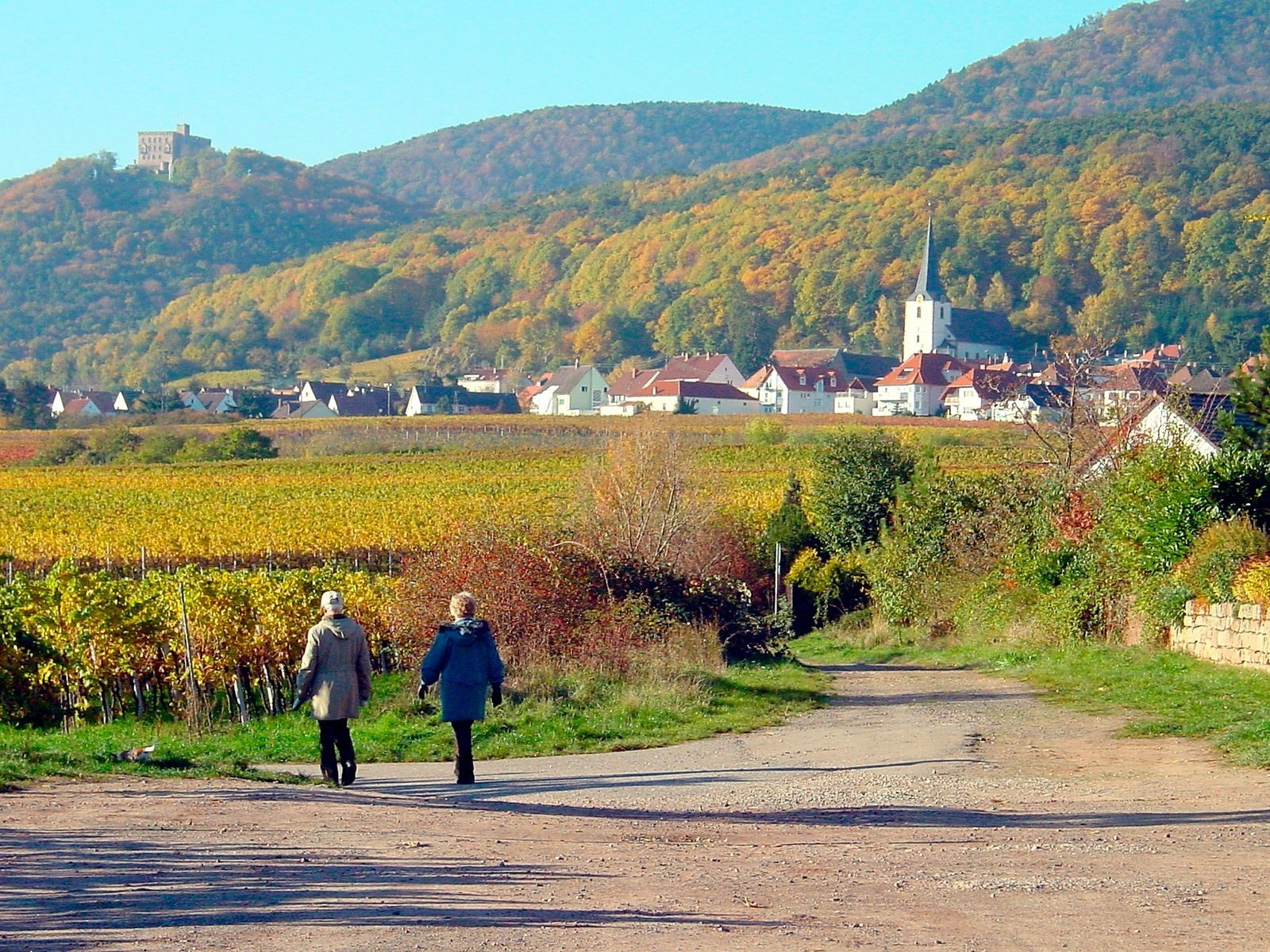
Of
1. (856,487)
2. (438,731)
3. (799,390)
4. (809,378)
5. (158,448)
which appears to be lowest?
(438,731)

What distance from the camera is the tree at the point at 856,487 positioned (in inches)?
1436

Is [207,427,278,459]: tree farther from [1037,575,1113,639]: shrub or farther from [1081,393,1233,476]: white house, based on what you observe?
[1037,575,1113,639]: shrub

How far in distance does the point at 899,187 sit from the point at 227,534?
543 feet

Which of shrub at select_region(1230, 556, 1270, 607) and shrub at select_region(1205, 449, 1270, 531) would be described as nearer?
shrub at select_region(1230, 556, 1270, 607)

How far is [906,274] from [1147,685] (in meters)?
161

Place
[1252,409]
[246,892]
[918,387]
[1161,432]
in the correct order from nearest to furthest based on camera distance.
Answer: [246,892] < [1252,409] < [1161,432] < [918,387]

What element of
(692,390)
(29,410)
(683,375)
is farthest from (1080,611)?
(683,375)

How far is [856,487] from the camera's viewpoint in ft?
120

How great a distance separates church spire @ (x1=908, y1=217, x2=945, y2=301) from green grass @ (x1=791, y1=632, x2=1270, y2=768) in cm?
14296

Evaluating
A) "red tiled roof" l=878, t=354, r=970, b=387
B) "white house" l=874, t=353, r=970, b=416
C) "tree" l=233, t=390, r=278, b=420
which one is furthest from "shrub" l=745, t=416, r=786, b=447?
"tree" l=233, t=390, r=278, b=420

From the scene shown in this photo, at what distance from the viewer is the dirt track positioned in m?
6.83

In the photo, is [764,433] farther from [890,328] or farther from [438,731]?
[890,328]

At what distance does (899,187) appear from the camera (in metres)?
193

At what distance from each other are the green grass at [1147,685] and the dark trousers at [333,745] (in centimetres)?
672
